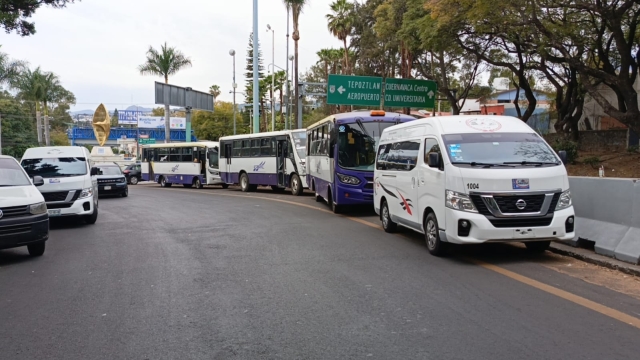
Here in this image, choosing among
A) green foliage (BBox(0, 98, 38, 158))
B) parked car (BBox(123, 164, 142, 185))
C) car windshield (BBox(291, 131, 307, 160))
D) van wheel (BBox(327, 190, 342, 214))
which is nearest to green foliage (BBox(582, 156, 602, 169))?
car windshield (BBox(291, 131, 307, 160))

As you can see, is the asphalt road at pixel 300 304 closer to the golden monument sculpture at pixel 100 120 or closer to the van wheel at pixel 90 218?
the van wheel at pixel 90 218

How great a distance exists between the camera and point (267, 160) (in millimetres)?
26656

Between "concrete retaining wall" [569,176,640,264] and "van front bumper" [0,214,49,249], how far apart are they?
8.94 meters

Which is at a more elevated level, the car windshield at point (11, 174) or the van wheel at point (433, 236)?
the car windshield at point (11, 174)

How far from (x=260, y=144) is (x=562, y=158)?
64.1 feet

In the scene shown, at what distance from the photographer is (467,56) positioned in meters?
29.4

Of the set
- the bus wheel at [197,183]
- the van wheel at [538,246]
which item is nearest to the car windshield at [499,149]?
the van wheel at [538,246]

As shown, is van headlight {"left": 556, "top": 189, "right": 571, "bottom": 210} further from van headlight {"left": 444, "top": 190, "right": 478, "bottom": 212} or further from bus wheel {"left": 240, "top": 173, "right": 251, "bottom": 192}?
bus wheel {"left": 240, "top": 173, "right": 251, "bottom": 192}

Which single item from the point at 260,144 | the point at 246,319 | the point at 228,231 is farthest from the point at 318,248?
the point at 260,144

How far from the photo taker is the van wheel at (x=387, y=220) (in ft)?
38.5

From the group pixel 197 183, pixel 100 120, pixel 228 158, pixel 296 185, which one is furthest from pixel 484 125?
pixel 100 120

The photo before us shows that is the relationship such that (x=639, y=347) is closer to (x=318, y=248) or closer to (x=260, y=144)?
(x=318, y=248)

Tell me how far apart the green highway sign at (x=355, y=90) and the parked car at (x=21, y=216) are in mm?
19688

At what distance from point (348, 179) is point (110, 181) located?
14177 millimetres
